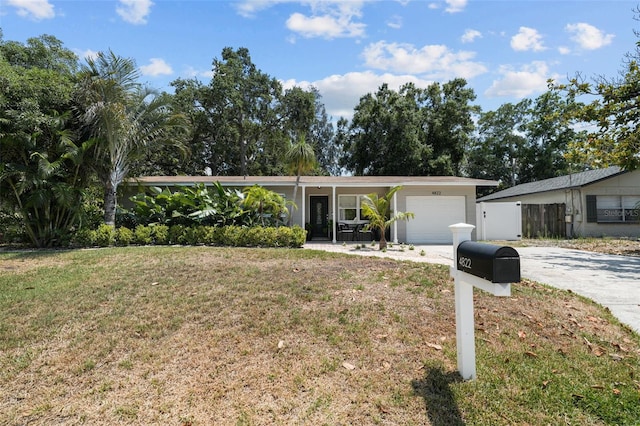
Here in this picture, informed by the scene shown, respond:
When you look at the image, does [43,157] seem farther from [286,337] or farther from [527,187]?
[527,187]

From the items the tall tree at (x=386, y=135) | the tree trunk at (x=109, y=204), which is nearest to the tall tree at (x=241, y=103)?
the tall tree at (x=386, y=135)

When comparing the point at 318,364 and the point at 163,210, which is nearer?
the point at 318,364

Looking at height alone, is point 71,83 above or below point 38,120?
above

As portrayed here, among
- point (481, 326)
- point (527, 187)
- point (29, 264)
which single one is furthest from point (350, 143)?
point (481, 326)

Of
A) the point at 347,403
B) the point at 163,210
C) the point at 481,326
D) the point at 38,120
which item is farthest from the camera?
the point at 163,210

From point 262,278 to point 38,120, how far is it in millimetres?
7879

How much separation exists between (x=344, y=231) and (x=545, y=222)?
416 inches

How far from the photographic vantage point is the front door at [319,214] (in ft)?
51.7

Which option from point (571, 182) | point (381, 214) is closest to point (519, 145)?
point (571, 182)

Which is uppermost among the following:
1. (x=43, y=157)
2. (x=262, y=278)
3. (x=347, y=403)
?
(x=43, y=157)

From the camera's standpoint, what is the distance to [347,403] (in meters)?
2.57

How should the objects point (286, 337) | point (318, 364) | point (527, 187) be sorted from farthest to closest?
1. point (527, 187)
2. point (286, 337)
3. point (318, 364)

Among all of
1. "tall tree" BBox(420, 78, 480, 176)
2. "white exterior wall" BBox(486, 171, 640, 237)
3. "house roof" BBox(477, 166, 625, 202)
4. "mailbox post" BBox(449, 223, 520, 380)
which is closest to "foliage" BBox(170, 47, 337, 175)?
"tall tree" BBox(420, 78, 480, 176)

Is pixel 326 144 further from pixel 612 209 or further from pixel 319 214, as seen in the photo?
pixel 612 209
